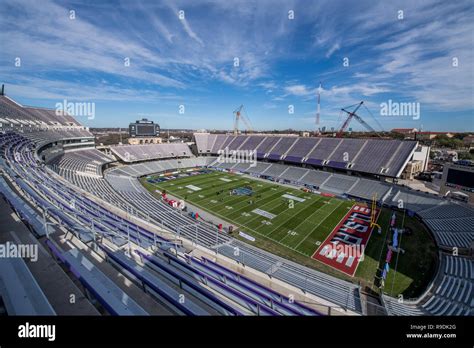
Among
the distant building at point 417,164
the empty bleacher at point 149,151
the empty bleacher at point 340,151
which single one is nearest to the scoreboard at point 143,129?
the empty bleacher at point 149,151

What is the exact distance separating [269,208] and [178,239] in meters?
21.2

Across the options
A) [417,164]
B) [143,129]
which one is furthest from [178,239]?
[143,129]

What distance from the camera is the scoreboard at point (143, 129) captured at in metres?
64.3

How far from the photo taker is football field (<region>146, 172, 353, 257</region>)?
22.5m

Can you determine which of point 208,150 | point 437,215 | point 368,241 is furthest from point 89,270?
point 208,150

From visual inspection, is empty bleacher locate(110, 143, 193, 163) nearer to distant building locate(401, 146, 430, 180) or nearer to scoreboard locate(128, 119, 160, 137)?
scoreboard locate(128, 119, 160, 137)

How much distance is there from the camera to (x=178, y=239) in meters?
10.5

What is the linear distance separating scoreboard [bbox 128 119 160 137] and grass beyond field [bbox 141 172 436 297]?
26.5 m

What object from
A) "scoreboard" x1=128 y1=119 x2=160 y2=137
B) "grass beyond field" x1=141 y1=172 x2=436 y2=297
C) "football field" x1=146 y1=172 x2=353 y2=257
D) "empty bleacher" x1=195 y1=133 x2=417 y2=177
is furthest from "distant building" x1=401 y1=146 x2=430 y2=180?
"scoreboard" x1=128 y1=119 x2=160 y2=137

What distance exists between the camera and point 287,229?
23812 mm

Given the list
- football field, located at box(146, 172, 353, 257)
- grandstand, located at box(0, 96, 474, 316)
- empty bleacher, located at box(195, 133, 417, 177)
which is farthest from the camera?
empty bleacher, located at box(195, 133, 417, 177)
